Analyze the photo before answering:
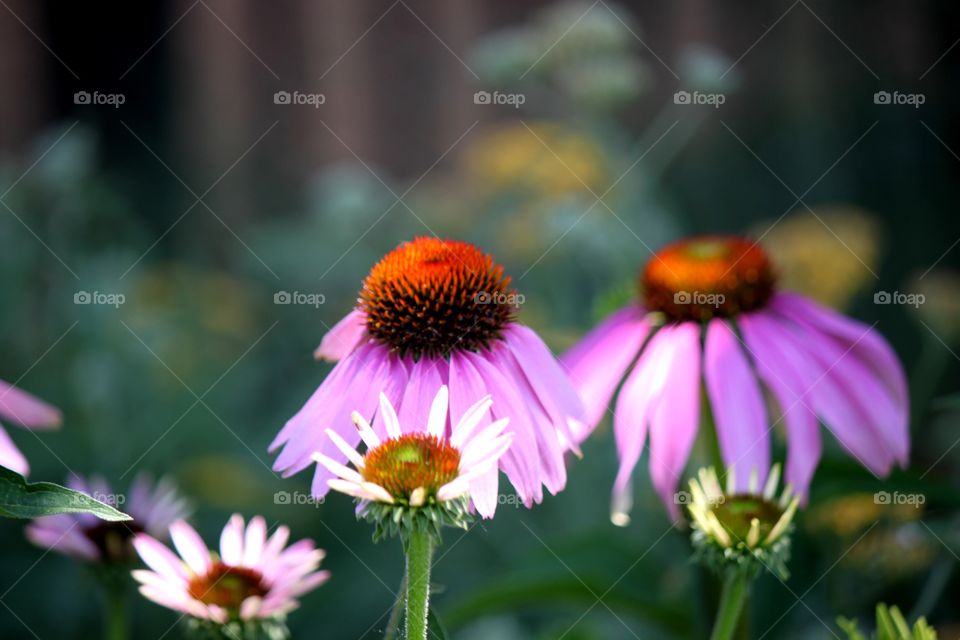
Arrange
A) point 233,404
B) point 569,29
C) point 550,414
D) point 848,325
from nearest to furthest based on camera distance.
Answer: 1. point 550,414
2. point 848,325
3. point 569,29
4. point 233,404

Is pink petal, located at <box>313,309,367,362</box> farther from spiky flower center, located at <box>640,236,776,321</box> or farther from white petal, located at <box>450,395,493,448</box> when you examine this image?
spiky flower center, located at <box>640,236,776,321</box>

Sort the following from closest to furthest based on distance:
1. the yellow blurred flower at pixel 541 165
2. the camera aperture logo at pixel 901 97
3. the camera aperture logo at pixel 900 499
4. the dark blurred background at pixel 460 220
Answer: the camera aperture logo at pixel 900 499 < the dark blurred background at pixel 460 220 < the camera aperture logo at pixel 901 97 < the yellow blurred flower at pixel 541 165

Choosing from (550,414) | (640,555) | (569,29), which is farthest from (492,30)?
(550,414)

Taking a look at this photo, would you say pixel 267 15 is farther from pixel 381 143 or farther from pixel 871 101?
pixel 871 101

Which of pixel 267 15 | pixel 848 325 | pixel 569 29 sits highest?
pixel 267 15

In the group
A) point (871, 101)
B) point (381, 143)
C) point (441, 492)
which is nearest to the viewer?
point (441, 492)

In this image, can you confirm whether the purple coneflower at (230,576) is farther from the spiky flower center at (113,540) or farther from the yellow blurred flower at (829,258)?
the yellow blurred flower at (829,258)

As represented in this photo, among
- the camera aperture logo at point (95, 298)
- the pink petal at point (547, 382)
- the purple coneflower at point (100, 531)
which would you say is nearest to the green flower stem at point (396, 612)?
the pink petal at point (547, 382)
